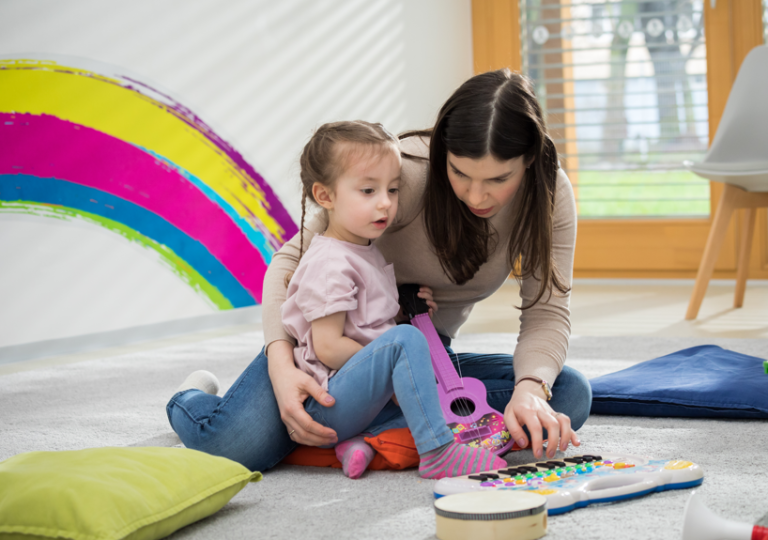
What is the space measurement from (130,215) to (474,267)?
1.57 metres

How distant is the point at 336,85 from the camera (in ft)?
10.8

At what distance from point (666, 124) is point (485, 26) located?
102 cm

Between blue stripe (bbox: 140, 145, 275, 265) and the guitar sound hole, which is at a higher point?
blue stripe (bbox: 140, 145, 275, 265)

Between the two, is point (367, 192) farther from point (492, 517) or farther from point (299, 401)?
point (492, 517)

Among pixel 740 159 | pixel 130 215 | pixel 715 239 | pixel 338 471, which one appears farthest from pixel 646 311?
pixel 338 471

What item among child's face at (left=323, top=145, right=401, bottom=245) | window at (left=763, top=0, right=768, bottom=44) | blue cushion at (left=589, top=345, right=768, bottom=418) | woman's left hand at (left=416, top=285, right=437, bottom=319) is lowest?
blue cushion at (left=589, top=345, right=768, bottom=418)

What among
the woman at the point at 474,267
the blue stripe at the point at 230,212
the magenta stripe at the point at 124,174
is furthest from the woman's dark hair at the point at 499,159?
the blue stripe at the point at 230,212

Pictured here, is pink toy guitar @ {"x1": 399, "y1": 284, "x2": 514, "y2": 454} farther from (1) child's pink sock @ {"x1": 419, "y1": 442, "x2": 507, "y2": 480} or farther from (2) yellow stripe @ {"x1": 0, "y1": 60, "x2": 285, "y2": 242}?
(2) yellow stripe @ {"x1": 0, "y1": 60, "x2": 285, "y2": 242}

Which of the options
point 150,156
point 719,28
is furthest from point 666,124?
point 150,156

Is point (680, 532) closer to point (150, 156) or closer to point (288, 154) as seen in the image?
point (150, 156)

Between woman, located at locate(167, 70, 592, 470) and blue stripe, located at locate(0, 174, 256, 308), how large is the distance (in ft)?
4.13

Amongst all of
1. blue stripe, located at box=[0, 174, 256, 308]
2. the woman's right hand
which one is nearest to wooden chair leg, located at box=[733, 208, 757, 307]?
blue stripe, located at box=[0, 174, 256, 308]

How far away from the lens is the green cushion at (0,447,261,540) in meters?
0.81

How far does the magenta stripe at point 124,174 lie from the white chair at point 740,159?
5.23ft
